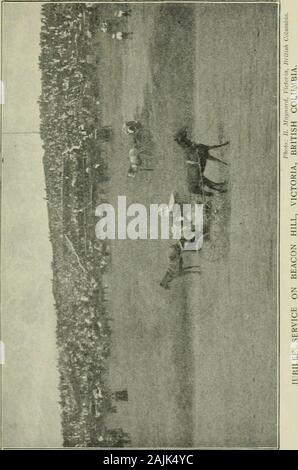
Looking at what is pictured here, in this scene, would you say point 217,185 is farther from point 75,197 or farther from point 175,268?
point 75,197

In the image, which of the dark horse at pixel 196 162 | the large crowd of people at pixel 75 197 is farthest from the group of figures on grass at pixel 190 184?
the large crowd of people at pixel 75 197

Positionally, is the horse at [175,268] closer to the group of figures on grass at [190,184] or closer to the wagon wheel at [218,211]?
the group of figures on grass at [190,184]

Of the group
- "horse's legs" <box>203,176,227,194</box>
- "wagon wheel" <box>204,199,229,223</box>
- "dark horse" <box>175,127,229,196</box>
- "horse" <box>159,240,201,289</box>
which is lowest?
"horse" <box>159,240,201,289</box>

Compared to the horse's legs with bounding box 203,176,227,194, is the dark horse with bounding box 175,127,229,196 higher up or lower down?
higher up

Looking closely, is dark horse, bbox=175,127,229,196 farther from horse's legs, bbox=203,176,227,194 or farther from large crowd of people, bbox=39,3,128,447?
large crowd of people, bbox=39,3,128,447

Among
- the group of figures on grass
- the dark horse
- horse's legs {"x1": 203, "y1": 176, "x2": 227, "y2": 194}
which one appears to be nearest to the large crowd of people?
the group of figures on grass

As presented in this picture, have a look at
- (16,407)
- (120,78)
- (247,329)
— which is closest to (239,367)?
(247,329)
